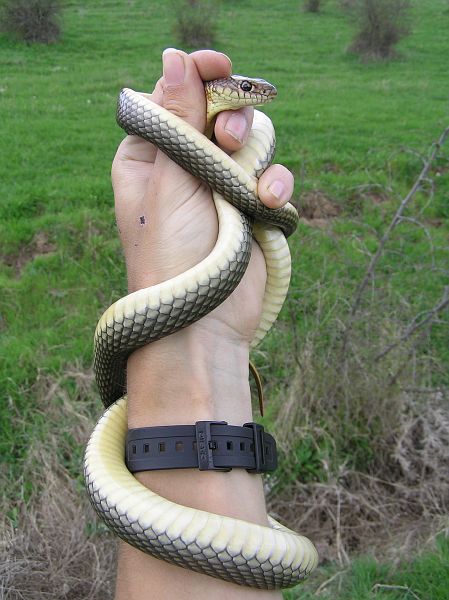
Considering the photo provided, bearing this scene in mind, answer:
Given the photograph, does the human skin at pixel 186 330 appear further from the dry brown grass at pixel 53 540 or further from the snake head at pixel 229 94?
the dry brown grass at pixel 53 540

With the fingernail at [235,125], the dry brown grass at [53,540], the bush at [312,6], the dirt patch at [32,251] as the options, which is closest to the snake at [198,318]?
the fingernail at [235,125]

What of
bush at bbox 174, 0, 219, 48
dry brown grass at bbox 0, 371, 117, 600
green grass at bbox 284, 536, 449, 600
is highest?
bush at bbox 174, 0, 219, 48

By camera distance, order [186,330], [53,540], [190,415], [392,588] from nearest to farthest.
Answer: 1. [190,415]
2. [186,330]
3. [392,588]
4. [53,540]

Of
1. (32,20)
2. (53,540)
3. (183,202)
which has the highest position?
(183,202)

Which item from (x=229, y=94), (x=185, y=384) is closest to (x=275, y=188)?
(x=229, y=94)

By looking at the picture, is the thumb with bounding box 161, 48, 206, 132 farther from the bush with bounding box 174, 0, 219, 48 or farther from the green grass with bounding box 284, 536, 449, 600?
the bush with bounding box 174, 0, 219, 48

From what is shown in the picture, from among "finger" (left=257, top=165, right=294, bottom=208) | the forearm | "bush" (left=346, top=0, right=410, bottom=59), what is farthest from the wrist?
"bush" (left=346, top=0, right=410, bottom=59)

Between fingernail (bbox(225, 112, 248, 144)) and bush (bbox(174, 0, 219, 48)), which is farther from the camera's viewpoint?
bush (bbox(174, 0, 219, 48))

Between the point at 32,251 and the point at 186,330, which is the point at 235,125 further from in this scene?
the point at 32,251
